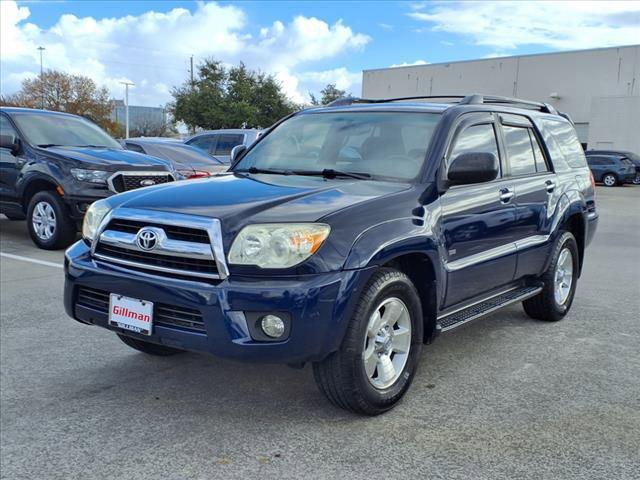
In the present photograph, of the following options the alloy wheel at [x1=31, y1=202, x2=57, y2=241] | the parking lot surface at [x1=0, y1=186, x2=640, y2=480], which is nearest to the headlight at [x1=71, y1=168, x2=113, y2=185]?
the alloy wheel at [x1=31, y1=202, x2=57, y2=241]

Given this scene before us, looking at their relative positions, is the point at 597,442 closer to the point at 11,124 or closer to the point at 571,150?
the point at 571,150

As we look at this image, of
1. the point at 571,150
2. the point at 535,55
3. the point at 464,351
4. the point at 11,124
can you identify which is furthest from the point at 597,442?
the point at 535,55

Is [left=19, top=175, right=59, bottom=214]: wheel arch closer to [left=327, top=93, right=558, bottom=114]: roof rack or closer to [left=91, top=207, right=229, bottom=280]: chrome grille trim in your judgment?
[left=327, top=93, right=558, bottom=114]: roof rack

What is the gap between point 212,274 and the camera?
3.23 m

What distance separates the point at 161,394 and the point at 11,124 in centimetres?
664

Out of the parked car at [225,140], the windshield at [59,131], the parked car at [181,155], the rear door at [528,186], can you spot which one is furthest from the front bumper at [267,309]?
the parked car at [225,140]

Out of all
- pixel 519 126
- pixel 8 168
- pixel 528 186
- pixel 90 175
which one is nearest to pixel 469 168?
pixel 528 186

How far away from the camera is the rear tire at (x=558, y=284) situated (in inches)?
213

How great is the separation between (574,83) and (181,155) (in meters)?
37.2

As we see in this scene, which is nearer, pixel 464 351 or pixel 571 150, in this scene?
pixel 464 351

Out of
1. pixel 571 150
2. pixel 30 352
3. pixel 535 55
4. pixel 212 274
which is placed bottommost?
pixel 30 352

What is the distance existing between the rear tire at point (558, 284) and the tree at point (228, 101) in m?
37.2

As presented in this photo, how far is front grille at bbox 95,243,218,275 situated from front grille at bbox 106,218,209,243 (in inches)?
4.0

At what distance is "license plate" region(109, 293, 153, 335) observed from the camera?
11.1ft
